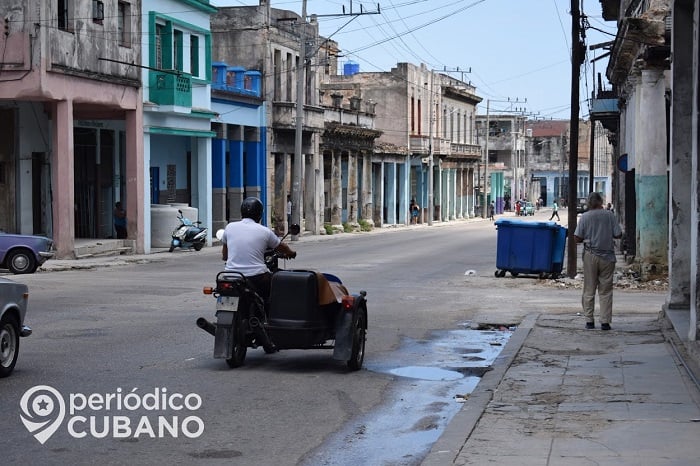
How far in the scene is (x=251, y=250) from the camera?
40.7 ft

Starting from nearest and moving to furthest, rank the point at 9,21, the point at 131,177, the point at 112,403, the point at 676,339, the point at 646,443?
1. the point at 646,443
2. the point at 112,403
3. the point at 676,339
4. the point at 9,21
5. the point at 131,177

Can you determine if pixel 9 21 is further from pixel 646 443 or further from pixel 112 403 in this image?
pixel 646 443

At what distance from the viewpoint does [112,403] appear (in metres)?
10.2

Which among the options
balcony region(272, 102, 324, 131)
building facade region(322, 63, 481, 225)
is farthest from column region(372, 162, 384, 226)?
balcony region(272, 102, 324, 131)

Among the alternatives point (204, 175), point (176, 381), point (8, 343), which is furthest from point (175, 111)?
point (176, 381)

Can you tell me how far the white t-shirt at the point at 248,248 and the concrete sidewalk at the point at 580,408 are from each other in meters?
2.67

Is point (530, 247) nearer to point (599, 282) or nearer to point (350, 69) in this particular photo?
point (599, 282)

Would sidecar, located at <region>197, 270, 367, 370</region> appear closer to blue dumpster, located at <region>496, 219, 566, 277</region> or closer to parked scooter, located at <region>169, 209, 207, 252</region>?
blue dumpster, located at <region>496, 219, 566, 277</region>

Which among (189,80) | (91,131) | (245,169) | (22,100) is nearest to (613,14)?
(245,169)

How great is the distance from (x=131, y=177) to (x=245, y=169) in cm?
1468

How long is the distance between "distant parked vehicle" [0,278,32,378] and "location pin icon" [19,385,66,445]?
0.72 meters

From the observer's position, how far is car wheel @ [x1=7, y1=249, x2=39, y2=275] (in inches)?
1057

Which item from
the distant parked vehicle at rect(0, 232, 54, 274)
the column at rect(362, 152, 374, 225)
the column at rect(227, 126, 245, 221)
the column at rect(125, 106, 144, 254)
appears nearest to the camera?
the distant parked vehicle at rect(0, 232, 54, 274)

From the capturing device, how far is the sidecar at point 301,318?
1212 cm
